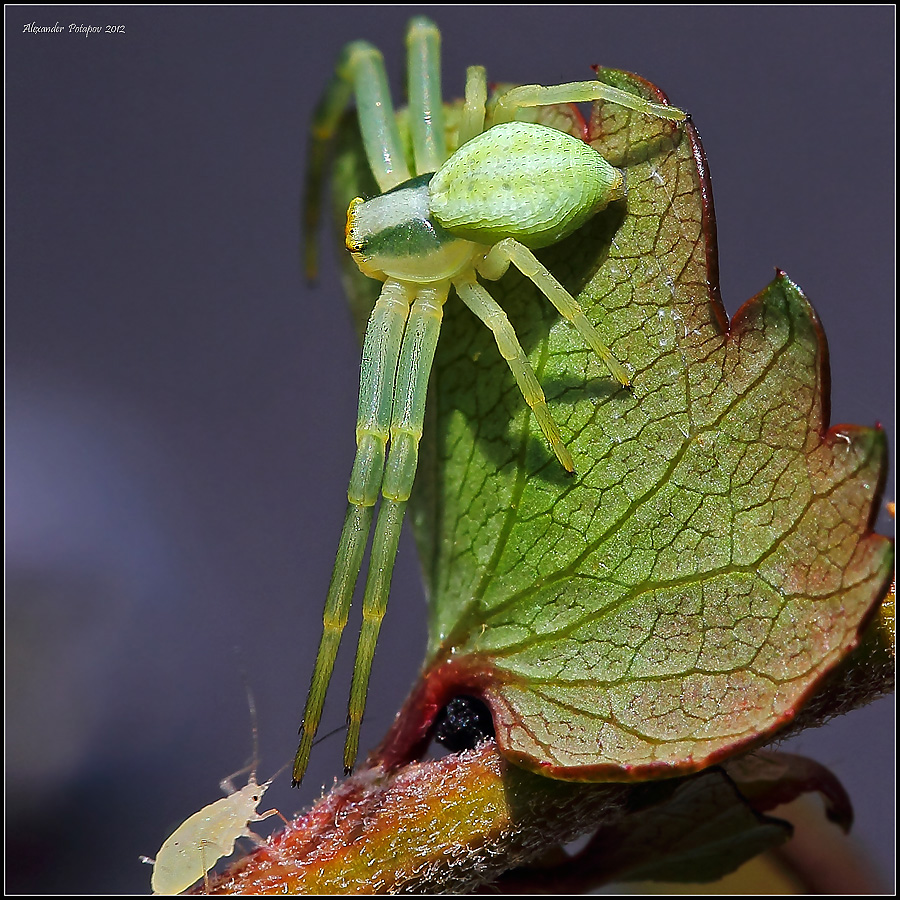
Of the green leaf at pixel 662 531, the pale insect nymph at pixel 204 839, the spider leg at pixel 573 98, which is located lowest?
the pale insect nymph at pixel 204 839

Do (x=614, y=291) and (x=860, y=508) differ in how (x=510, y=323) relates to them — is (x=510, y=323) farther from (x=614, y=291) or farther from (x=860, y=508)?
(x=860, y=508)

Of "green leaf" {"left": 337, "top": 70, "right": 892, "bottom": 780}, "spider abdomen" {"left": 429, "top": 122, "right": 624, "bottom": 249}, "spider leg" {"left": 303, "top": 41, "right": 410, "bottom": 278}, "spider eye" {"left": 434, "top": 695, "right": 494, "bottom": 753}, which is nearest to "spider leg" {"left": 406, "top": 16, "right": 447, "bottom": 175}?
"spider leg" {"left": 303, "top": 41, "right": 410, "bottom": 278}

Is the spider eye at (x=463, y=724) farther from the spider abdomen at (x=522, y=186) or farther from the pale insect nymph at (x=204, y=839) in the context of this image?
the spider abdomen at (x=522, y=186)

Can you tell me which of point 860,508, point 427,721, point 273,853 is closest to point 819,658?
point 860,508

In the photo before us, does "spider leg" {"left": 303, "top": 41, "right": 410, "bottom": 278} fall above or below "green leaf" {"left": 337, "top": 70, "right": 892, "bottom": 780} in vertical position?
above

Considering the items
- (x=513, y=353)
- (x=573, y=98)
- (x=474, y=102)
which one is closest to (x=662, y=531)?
(x=513, y=353)

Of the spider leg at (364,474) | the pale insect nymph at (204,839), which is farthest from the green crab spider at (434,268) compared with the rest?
the pale insect nymph at (204,839)

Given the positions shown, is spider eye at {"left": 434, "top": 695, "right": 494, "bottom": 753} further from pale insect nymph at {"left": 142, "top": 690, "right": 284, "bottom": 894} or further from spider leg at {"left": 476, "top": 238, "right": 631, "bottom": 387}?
spider leg at {"left": 476, "top": 238, "right": 631, "bottom": 387}
